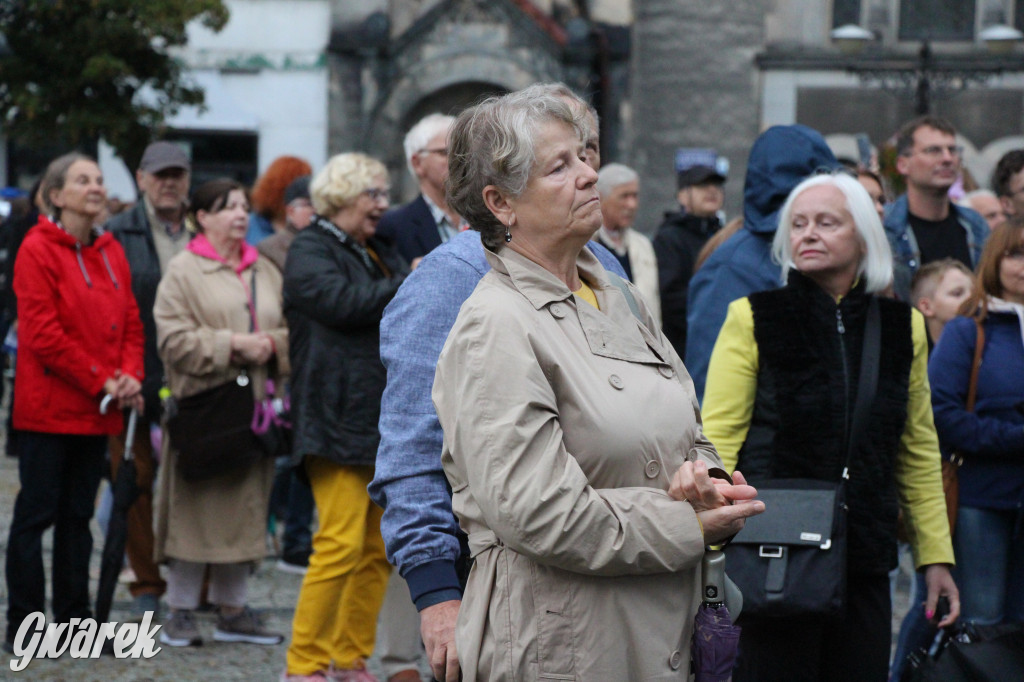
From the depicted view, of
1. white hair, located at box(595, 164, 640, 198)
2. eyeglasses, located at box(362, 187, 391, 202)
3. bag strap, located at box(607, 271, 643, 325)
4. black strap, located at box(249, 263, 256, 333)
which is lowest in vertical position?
black strap, located at box(249, 263, 256, 333)

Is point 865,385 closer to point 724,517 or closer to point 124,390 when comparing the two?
point 724,517

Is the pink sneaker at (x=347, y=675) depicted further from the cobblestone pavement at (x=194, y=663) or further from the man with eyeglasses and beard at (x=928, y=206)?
the man with eyeglasses and beard at (x=928, y=206)

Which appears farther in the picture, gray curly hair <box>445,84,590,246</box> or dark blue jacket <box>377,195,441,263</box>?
dark blue jacket <box>377,195,441,263</box>

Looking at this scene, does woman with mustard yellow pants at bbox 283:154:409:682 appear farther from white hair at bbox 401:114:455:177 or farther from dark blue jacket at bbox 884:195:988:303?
dark blue jacket at bbox 884:195:988:303

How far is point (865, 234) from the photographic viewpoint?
387 cm

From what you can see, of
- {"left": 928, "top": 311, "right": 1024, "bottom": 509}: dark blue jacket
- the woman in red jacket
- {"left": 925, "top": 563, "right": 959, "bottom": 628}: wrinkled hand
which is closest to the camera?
{"left": 925, "top": 563, "right": 959, "bottom": 628}: wrinkled hand

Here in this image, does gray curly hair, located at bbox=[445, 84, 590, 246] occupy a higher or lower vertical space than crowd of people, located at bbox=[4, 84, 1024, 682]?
higher

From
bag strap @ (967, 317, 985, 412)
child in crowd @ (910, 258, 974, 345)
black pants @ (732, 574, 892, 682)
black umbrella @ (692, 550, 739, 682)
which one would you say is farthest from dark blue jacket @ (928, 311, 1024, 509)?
black umbrella @ (692, 550, 739, 682)

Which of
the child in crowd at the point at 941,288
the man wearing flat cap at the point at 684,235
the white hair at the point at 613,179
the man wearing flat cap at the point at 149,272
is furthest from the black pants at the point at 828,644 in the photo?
the white hair at the point at 613,179

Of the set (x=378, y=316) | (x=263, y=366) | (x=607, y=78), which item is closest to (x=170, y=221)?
(x=263, y=366)

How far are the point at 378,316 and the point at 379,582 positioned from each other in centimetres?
109

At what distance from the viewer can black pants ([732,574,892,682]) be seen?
3.63 m

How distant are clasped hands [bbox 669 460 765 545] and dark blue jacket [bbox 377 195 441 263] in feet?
10.1

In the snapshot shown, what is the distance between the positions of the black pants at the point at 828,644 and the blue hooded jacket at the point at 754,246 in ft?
3.40
